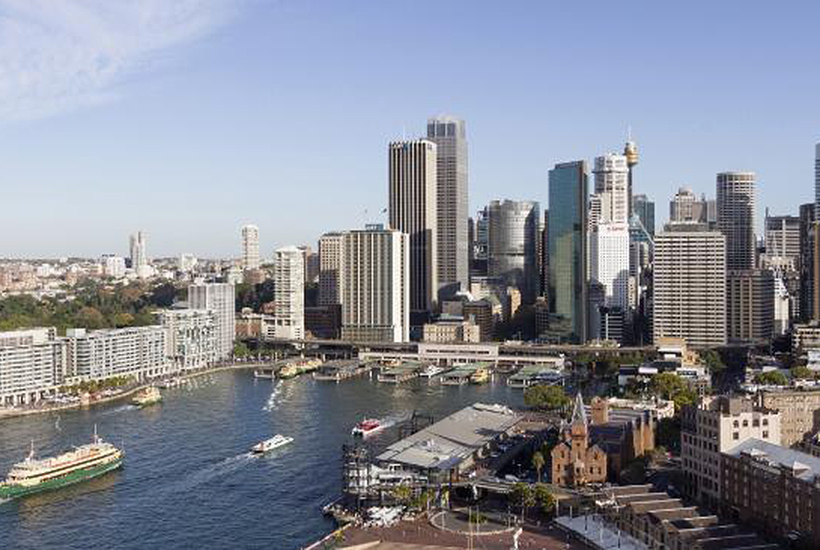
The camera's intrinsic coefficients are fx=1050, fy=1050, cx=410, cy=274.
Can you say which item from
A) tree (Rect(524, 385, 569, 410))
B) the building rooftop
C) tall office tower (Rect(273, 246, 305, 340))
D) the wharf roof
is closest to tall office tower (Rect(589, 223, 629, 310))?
tall office tower (Rect(273, 246, 305, 340))

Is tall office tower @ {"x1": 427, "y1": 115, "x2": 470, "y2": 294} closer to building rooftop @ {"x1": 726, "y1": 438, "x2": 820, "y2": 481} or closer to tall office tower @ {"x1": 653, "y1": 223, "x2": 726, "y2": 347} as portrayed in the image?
tall office tower @ {"x1": 653, "y1": 223, "x2": 726, "y2": 347}

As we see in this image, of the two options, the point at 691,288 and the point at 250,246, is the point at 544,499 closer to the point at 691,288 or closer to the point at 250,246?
the point at 691,288

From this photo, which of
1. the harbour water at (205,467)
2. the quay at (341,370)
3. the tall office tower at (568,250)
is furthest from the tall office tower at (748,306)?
the quay at (341,370)

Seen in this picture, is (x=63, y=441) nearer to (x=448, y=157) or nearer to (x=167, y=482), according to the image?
(x=167, y=482)

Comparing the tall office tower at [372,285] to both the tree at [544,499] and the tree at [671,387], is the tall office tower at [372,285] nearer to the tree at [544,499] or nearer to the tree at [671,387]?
the tree at [671,387]

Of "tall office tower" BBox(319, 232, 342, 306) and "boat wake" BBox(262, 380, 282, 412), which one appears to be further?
"tall office tower" BBox(319, 232, 342, 306)

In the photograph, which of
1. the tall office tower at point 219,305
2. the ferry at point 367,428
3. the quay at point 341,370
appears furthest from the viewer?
the tall office tower at point 219,305
